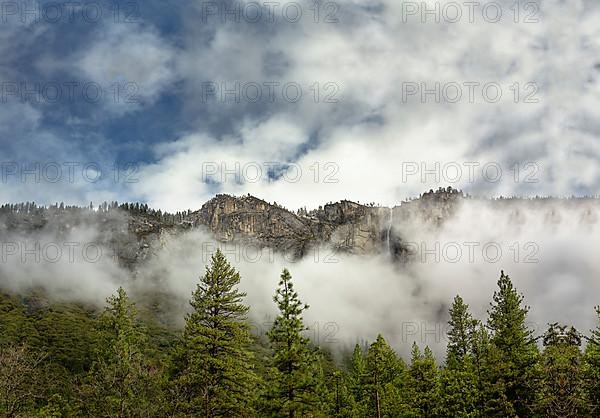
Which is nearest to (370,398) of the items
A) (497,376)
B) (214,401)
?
(497,376)

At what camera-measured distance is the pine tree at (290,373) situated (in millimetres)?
40375

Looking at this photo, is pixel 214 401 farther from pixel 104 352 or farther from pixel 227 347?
pixel 104 352

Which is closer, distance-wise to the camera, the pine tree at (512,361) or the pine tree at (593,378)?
the pine tree at (593,378)

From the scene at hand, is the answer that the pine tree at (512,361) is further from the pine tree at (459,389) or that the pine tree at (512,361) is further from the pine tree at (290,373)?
the pine tree at (290,373)

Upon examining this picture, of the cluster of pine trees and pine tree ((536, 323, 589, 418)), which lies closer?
the cluster of pine trees

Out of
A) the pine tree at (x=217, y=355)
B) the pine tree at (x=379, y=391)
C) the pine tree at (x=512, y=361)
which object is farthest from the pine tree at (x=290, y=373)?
the pine tree at (x=512, y=361)

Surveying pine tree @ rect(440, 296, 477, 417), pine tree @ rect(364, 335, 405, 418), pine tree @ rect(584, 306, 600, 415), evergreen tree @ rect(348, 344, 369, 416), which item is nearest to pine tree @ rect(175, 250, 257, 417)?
pine tree @ rect(364, 335, 405, 418)

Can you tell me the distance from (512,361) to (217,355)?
29377 millimetres

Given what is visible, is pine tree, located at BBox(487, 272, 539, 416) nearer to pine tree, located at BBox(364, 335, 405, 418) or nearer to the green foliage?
the green foliage

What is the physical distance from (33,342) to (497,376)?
166865 millimetres

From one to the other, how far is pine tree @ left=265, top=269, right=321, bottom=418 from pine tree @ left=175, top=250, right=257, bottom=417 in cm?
201

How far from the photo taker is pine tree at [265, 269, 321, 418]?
132 feet

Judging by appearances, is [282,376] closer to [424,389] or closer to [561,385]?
[424,389]

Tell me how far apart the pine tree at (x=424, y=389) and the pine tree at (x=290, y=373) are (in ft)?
41.7
